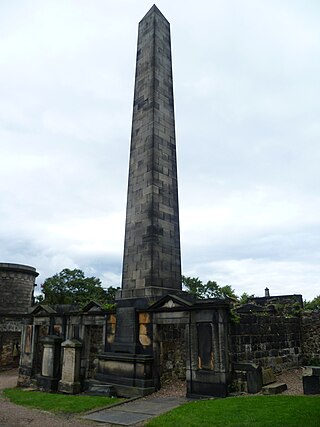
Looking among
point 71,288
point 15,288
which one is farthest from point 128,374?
point 71,288

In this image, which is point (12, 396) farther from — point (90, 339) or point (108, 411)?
point (108, 411)

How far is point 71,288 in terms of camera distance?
4100 centimetres

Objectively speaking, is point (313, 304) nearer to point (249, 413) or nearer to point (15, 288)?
point (249, 413)

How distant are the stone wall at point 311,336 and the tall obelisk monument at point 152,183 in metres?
6.46

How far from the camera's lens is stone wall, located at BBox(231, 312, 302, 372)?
37.0ft

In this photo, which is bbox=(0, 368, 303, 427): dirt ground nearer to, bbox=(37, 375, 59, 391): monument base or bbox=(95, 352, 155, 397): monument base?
bbox=(95, 352, 155, 397): monument base

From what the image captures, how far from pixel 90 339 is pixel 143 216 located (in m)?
6.09

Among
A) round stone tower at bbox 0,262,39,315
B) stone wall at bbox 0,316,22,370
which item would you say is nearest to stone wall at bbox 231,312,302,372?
stone wall at bbox 0,316,22,370

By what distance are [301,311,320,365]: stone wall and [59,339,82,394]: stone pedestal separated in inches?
384

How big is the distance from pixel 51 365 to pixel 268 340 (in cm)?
925

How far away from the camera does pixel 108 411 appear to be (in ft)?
32.0

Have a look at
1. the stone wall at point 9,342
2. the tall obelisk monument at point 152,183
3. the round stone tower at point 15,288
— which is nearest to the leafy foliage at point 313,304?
the tall obelisk monument at point 152,183

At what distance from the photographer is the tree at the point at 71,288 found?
128 ft

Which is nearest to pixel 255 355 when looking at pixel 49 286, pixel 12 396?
pixel 12 396
